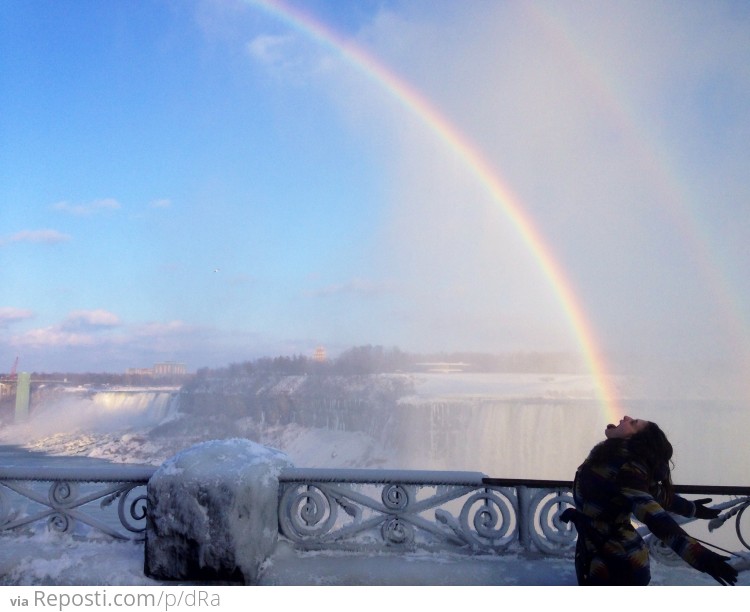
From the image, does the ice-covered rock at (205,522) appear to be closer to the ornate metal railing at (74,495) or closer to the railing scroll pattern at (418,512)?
the railing scroll pattern at (418,512)

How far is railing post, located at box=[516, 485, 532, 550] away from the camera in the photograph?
13.2ft

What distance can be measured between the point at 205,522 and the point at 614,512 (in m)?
2.41

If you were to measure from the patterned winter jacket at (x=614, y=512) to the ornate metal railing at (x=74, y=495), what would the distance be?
295cm

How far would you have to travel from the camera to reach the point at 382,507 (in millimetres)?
Answer: 4141

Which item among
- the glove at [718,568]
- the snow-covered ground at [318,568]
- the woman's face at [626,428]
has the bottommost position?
the snow-covered ground at [318,568]

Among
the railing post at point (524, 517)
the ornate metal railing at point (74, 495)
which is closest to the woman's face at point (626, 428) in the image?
the railing post at point (524, 517)

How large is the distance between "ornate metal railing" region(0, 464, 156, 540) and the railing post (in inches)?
103

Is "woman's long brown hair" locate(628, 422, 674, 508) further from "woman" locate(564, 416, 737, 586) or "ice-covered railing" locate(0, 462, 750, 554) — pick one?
"ice-covered railing" locate(0, 462, 750, 554)

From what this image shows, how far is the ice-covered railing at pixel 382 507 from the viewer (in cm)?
403

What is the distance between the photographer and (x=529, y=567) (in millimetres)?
3891

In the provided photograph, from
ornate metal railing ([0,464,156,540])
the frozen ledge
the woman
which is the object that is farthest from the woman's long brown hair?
ornate metal railing ([0,464,156,540])

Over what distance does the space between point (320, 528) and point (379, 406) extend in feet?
281
